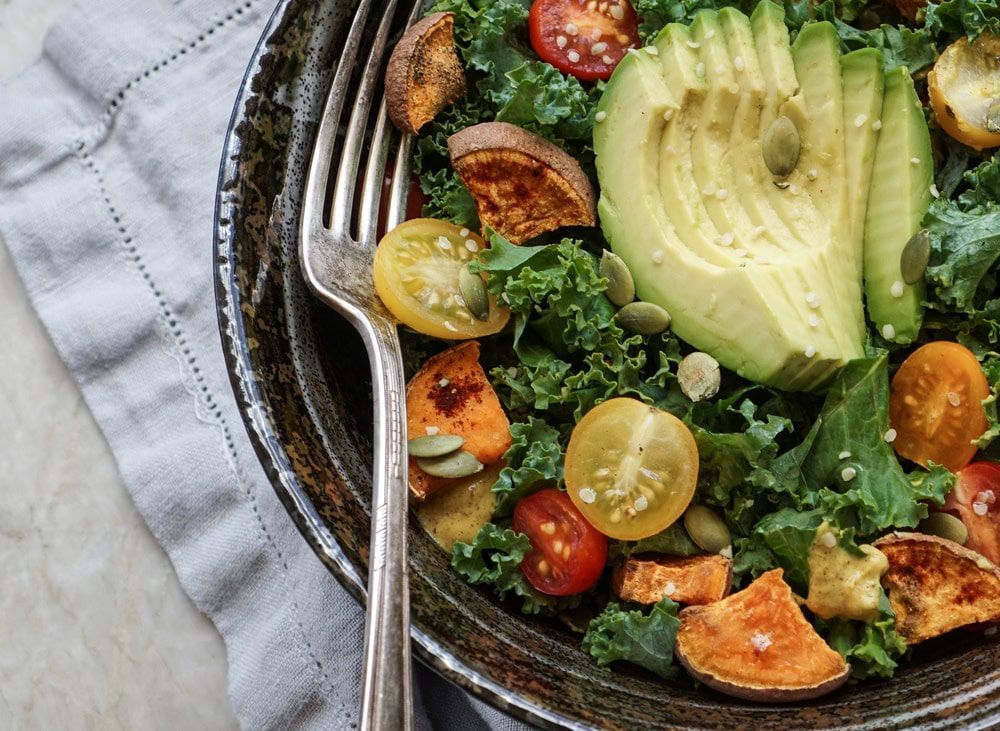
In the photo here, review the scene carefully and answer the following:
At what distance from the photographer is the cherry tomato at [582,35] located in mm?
2500

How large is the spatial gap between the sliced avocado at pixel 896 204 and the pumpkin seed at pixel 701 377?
0.42 metres

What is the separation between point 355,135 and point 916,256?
1338mm

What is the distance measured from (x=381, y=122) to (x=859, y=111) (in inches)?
45.2

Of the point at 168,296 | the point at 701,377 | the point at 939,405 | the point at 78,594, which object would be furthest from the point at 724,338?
the point at 78,594

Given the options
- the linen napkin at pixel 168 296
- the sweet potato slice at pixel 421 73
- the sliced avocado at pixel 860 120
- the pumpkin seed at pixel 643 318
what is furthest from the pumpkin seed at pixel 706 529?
the sweet potato slice at pixel 421 73

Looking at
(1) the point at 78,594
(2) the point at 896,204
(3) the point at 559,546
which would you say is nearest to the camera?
(3) the point at 559,546

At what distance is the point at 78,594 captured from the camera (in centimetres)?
297

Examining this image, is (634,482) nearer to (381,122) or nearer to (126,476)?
(381,122)

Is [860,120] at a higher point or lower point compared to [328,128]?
lower

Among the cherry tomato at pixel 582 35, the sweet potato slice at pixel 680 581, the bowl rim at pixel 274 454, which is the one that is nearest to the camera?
the bowl rim at pixel 274 454

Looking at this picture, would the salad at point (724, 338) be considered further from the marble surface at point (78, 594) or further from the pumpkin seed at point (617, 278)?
the marble surface at point (78, 594)

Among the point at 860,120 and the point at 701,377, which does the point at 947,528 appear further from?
the point at 860,120

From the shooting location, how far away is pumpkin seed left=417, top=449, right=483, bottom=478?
2.24 m

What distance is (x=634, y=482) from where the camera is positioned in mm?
2170
